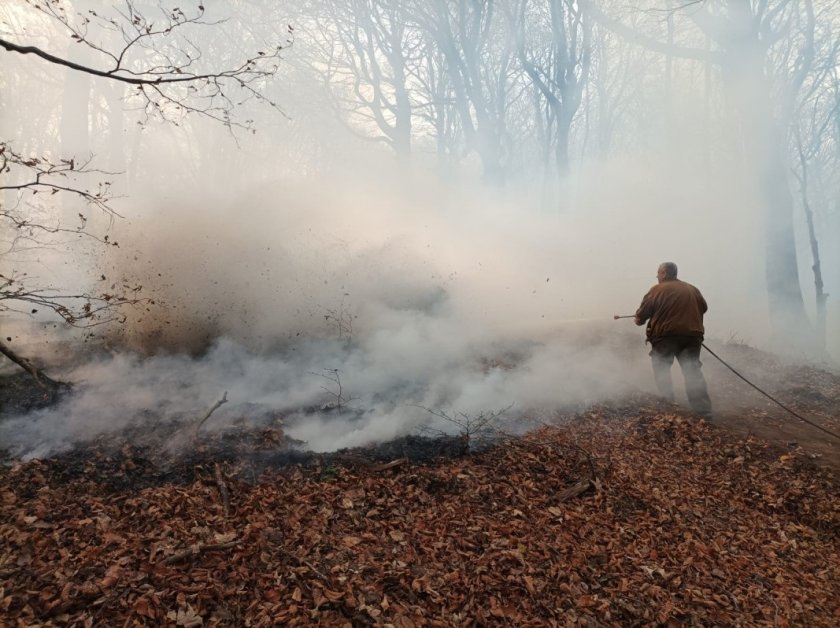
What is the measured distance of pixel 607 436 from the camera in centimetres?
547

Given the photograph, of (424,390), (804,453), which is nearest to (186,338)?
(424,390)

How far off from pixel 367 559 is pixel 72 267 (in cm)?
1233

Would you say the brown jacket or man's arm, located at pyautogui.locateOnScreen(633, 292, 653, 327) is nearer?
the brown jacket

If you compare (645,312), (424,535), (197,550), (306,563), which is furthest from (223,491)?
(645,312)

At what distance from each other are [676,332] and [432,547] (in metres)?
4.93

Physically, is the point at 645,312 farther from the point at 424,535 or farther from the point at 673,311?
the point at 424,535

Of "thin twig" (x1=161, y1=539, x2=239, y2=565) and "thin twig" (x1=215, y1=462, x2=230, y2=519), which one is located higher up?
"thin twig" (x1=215, y1=462, x2=230, y2=519)

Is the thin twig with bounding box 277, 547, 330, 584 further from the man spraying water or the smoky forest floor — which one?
the man spraying water

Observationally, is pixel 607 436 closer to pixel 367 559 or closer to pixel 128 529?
pixel 367 559

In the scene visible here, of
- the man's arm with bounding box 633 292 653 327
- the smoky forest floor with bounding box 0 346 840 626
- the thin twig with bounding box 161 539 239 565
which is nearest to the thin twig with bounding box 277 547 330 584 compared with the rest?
the smoky forest floor with bounding box 0 346 840 626

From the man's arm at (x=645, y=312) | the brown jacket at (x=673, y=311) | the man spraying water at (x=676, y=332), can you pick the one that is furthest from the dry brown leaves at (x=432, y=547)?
the man's arm at (x=645, y=312)

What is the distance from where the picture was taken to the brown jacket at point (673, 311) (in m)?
6.28

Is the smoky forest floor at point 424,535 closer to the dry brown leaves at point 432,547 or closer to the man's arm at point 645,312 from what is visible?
the dry brown leaves at point 432,547

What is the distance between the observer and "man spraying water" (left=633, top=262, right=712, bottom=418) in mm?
6145
